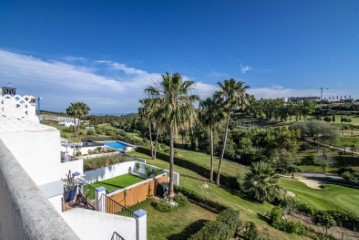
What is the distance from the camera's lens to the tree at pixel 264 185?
18.1 metres

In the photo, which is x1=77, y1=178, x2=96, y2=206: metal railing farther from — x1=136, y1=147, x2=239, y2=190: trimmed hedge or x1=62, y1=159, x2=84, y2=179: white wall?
x1=136, y1=147, x2=239, y2=190: trimmed hedge

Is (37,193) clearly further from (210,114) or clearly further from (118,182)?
(210,114)

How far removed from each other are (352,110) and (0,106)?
96615mm

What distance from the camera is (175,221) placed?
1187 cm

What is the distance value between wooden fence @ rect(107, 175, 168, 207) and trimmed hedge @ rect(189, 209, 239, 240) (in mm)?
5393

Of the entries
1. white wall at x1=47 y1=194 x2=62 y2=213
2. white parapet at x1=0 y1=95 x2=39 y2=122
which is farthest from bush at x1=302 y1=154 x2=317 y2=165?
white parapet at x1=0 y1=95 x2=39 y2=122

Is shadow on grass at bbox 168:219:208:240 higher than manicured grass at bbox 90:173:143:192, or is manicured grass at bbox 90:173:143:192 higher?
manicured grass at bbox 90:173:143:192

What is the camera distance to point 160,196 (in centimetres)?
1550

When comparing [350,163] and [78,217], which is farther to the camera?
[350,163]

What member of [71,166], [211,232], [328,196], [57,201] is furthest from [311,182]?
[57,201]

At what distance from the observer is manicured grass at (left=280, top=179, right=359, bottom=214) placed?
69.1 ft

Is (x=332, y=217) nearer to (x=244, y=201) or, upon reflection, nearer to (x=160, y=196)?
(x=244, y=201)

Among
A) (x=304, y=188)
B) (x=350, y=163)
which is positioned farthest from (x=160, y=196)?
(x=350, y=163)

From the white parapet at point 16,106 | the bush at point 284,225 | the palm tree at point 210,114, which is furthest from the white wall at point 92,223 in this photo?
the palm tree at point 210,114
